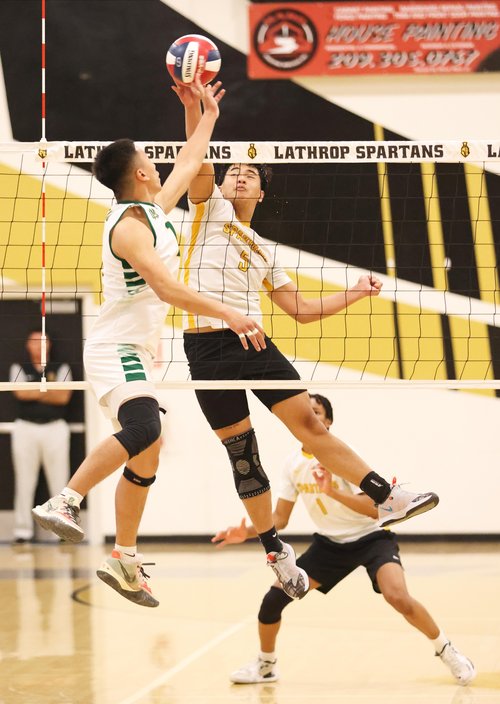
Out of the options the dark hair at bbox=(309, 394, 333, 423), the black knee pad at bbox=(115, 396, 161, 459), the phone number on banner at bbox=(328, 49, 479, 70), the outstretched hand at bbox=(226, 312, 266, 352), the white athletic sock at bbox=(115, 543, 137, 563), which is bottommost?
the white athletic sock at bbox=(115, 543, 137, 563)

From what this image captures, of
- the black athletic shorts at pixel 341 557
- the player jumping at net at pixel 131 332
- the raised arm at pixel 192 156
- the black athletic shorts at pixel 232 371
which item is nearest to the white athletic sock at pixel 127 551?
the player jumping at net at pixel 131 332

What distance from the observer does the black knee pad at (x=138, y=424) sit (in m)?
5.32

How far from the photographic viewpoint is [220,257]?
632cm

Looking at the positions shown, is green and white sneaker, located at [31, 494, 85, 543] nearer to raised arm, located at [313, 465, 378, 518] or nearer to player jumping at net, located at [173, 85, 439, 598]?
player jumping at net, located at [173, 85, 439, 598]

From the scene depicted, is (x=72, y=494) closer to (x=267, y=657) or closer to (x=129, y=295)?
(x=129, y=295)

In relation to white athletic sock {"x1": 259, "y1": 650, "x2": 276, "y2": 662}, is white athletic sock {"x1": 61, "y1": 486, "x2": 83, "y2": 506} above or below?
above

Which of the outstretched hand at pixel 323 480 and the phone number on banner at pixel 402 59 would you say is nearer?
the outstretched hand at pixel 323 480

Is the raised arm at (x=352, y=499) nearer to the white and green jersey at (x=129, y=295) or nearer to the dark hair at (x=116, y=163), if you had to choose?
the white and green jersey at (x=129, y=295)

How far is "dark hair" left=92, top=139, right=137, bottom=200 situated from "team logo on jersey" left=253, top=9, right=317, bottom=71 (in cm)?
774

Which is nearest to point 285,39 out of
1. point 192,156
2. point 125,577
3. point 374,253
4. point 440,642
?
point 374,253

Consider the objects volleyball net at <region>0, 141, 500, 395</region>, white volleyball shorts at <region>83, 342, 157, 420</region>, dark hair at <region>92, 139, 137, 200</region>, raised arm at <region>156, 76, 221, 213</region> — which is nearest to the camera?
white volleyball shorts at <region>83, 342, 157, 420</region>

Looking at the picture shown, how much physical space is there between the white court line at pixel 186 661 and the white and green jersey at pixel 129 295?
2.57 m

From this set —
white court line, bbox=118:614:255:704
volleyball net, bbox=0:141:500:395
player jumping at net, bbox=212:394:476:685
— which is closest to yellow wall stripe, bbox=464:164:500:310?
volleyball net, bbox=0:141:500:395

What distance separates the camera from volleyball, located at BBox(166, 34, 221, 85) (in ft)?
19.7
